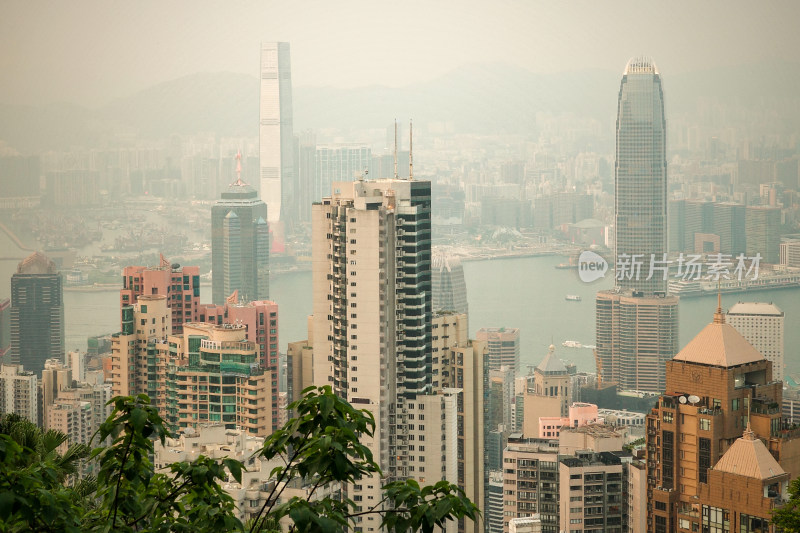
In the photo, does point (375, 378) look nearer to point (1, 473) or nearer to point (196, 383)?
point (196, 383)

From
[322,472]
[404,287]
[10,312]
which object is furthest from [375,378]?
[10,312]

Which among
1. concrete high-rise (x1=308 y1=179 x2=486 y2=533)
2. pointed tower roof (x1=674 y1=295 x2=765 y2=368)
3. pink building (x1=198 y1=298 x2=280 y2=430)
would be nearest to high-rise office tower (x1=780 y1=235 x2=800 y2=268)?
pink building (x1=198 y1=298 x2=280 y2=430)

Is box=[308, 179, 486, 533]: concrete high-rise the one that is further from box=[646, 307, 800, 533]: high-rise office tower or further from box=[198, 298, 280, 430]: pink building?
box=[198, 298, 280, 430]: pink building

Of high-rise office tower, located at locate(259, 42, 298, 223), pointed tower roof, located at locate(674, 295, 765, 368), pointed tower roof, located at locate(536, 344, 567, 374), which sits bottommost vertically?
pointed tower roof, located at locate(536, 344, 567, 374)

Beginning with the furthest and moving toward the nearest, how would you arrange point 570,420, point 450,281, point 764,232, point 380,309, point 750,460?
point 764,232 → point 450,281 → point 570,420 → point 380,309 → point 750,460

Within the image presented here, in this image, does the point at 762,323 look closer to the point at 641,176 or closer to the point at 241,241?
the point at 641,176

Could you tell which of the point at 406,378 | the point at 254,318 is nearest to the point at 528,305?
the point at 254,318
